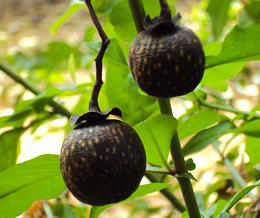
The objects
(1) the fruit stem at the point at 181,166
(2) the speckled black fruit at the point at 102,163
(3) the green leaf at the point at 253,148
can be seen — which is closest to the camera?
(2) the speckled black fruit at the point at 102,163

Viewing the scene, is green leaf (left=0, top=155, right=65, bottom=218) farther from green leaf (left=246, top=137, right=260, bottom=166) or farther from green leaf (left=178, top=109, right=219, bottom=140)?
green leaf (left=246, top=137, right=260, bottom=166)

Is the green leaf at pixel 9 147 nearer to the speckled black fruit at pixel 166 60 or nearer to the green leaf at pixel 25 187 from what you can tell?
the green leaf at pixel 25 187

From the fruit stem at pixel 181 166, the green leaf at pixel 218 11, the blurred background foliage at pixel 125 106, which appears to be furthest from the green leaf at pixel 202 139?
the green leaf at pixel 218 11

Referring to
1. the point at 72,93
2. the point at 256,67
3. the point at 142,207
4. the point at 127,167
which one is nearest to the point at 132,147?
the point at 127,167

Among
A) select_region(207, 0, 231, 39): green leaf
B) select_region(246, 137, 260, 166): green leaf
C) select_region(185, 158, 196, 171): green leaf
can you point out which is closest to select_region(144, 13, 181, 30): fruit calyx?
select_region(185, 158, 196, 171): green leaf

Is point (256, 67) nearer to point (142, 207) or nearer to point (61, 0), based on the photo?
point (142, 207)
